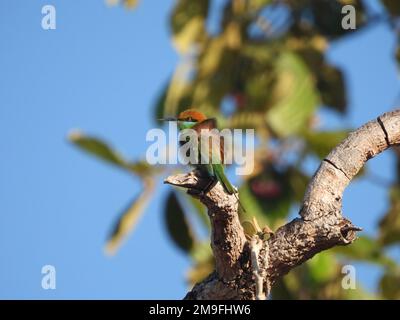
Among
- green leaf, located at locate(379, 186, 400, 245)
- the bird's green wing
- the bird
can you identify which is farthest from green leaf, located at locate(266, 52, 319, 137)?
the bird's green wing

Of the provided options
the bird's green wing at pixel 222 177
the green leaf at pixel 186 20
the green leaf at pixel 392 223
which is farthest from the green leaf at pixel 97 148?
the bird's green wing at pixel 222 177

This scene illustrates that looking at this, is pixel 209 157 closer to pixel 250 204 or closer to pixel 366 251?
pixel 250 204

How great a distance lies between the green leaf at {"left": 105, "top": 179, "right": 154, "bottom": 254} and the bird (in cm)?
163

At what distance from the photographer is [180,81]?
22.4ft

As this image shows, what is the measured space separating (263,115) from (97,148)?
116cm

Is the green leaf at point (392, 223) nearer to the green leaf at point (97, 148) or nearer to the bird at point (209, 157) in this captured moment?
the green leaf at point (97, 148)

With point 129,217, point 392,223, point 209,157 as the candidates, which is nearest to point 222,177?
point 209,157

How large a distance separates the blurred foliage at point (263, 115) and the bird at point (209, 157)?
1.63 metres

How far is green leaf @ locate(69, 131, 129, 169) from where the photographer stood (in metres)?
6.38

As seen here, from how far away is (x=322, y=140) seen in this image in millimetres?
6539

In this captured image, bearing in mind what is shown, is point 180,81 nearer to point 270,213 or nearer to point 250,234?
point 270,213
